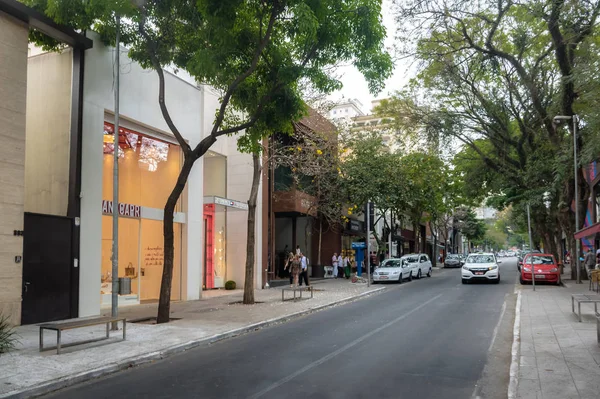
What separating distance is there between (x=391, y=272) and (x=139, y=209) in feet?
51.3

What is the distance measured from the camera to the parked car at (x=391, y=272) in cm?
2781

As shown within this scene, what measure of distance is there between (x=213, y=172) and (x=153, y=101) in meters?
6.94

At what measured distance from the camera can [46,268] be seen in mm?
12461

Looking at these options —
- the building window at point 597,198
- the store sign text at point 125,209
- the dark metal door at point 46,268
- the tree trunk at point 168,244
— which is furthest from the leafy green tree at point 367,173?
the dark metal door at point 46,268

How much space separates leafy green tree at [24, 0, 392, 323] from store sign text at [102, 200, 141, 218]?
3888mm

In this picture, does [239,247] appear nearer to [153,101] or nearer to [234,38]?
[153,101]

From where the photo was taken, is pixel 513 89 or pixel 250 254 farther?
pixel 513 89

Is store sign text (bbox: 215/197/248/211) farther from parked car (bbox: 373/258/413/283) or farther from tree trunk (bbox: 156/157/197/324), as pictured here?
parked car (bbox: 373/258/413/283)

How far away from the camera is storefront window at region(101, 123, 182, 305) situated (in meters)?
15.6

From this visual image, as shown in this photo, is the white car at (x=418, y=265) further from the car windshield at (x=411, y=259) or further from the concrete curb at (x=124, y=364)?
the concrete curb at (x=124, y=364)

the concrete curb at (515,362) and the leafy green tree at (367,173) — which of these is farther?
the leafy green tree at (367,173)

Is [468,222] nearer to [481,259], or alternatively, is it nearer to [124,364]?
[481,259]

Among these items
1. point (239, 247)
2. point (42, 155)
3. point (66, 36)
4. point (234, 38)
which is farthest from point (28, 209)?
point (239, 247)

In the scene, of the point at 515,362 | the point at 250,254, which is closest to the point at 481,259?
the point at 250,254
